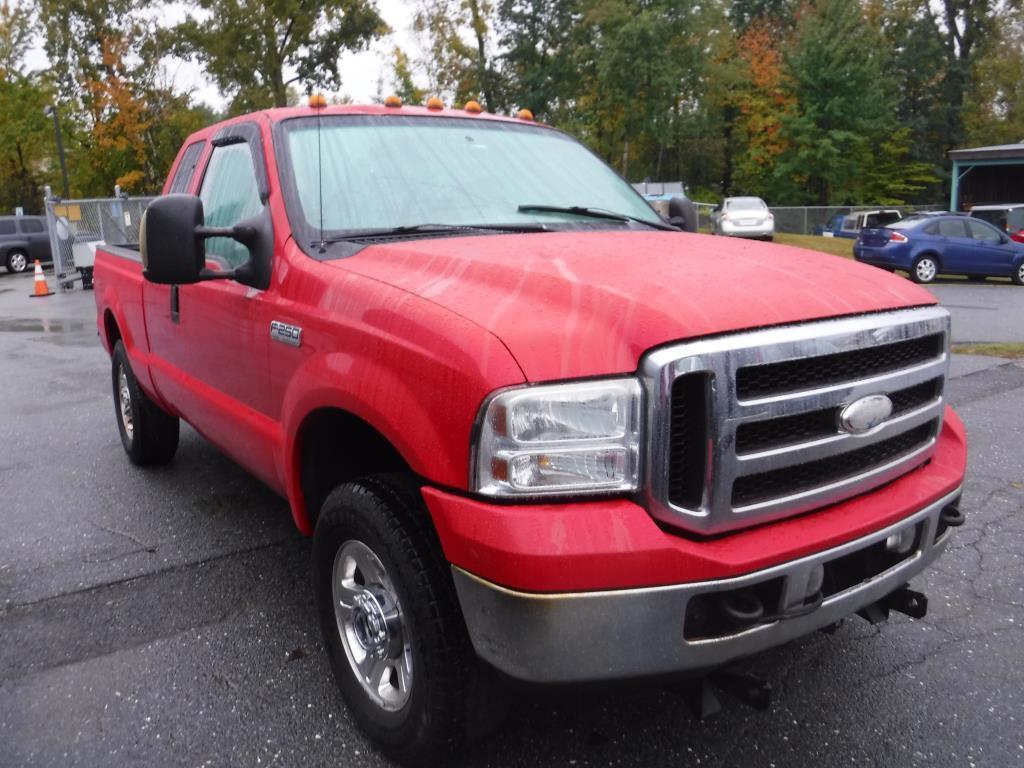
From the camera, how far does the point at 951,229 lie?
18734 mm

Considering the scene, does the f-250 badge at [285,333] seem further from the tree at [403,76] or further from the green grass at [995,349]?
the tree at [403,76]

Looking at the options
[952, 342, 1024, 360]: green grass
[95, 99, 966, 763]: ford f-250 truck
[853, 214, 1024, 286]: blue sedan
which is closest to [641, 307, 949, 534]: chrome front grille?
[95, 99, 966, 763]: ford f-250 truck

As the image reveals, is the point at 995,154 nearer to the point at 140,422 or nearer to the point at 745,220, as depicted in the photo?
the point at 745,220

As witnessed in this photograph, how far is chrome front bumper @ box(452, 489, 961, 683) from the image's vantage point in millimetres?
1951

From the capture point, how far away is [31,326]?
1363cm

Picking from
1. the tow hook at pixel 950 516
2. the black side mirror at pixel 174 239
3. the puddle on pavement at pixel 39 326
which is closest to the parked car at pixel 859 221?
the puddle on pavement at pixel 39 326

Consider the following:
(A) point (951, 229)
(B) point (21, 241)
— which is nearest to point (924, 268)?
(A) point (951, 229)

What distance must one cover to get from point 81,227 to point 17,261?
8.59 m

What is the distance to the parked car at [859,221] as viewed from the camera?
29.7m

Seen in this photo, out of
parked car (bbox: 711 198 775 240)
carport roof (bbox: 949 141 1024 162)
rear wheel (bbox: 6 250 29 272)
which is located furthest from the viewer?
carport roof (bbox: 949 141 1024 162)

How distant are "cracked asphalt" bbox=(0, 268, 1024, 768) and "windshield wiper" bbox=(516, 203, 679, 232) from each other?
179cm

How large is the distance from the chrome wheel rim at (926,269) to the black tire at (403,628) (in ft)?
61.4

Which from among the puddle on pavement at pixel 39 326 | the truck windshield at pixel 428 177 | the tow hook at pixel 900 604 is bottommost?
the puddle on pavement at pixel 39 326

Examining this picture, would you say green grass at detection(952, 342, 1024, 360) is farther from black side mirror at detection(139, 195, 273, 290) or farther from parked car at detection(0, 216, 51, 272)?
parked car at detection(0, 216, 51, 272)
